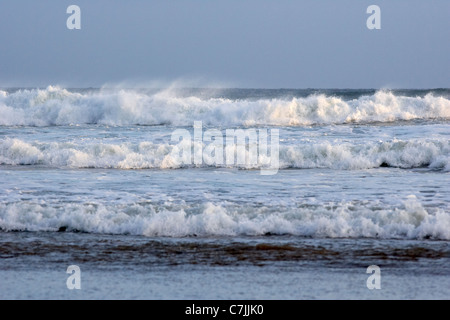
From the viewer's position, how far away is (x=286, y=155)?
15.4 metres

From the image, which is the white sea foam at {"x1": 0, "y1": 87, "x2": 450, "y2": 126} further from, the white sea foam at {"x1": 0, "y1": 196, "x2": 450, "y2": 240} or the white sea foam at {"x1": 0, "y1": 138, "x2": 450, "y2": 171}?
the white sea foam at {"x1": 0, "y1": 196, "x2": 450, "y2": 240}

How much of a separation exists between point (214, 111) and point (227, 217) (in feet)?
61.6

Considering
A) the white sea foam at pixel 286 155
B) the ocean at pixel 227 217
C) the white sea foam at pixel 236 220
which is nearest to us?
the ocean at pixel 227 217

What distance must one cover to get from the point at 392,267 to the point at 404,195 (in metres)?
3.91

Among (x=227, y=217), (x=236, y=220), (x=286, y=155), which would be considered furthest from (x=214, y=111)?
(x=227, y=217)

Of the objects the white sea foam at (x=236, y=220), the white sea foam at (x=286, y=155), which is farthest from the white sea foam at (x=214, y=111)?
the white sea foam at (x=236, y=220)

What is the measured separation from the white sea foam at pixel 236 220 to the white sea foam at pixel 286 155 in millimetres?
5842

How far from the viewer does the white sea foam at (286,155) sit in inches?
581

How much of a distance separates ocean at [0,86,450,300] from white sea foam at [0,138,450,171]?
0.15 ft

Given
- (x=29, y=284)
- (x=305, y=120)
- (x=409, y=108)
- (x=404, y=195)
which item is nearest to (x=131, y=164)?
(x=404, y=195)

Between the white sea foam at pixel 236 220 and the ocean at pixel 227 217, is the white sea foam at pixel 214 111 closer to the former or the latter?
the ocean at pixel 227 217
